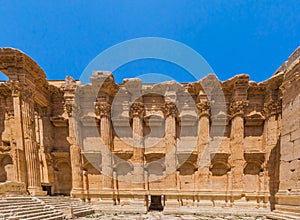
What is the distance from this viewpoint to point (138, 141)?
1357 cm

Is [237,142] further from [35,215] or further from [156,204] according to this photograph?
[35,215]

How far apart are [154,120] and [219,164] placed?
5957mm

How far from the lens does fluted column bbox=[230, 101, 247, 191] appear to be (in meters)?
12.4

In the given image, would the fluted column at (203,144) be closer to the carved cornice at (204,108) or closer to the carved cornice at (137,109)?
the carved cornice at (204,108)

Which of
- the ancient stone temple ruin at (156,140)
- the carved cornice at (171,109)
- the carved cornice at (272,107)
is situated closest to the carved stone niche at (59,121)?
the ancient stone temple ruin at (156,140)

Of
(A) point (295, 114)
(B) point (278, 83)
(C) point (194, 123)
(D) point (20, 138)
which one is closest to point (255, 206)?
(C) point (194, 123)

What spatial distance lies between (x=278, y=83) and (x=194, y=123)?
21.2 ft

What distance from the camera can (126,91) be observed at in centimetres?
1414

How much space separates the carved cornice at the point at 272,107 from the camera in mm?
12570

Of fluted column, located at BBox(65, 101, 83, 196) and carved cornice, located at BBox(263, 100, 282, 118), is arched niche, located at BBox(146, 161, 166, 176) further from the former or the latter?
carved cornice, located at BBox(263, 100, 282, 118)

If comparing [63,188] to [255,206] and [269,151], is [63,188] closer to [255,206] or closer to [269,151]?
[255,206]

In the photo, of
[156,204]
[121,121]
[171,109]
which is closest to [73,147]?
[121,121]

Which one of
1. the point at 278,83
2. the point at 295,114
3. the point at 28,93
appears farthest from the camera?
the point at 278,83

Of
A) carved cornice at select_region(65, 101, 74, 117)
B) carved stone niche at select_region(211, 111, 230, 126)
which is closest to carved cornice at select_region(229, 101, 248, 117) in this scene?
carved stone niche at select_region(211, 111, 230, 126)
